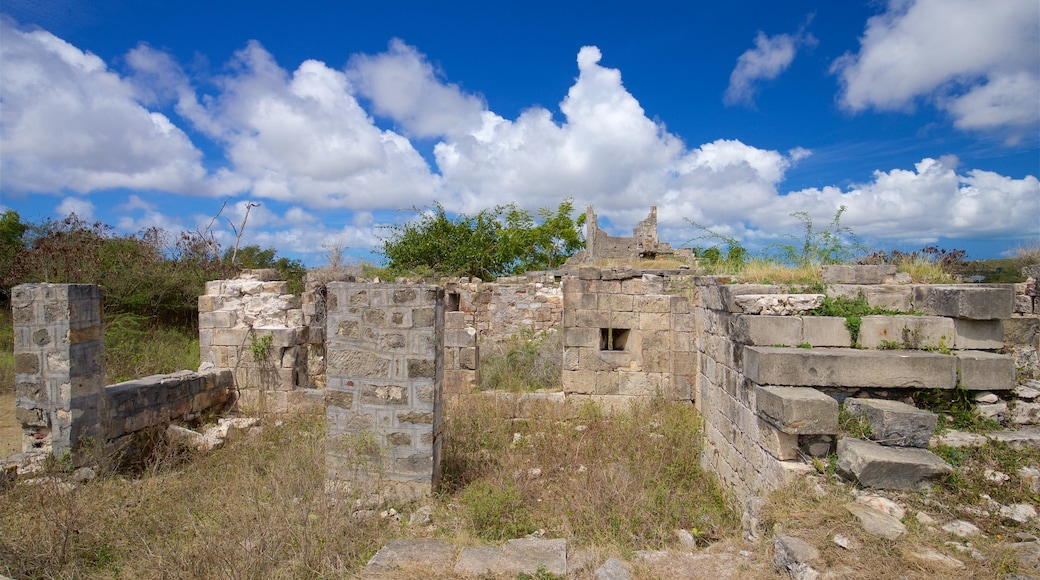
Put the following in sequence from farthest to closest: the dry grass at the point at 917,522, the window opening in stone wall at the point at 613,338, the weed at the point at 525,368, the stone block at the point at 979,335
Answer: the weed at the point at 525,368 < the window opening in stone wall at the point at 613,338 < the stone block at the point at 979,335 < the dry grass at the point at 917,522

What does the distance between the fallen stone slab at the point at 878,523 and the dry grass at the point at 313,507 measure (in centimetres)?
122

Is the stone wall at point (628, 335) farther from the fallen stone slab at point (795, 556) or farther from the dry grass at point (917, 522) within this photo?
the fallen stone slab at point (795, 556)

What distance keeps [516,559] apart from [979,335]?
12.7 feet

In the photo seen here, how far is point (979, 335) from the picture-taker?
4.10 meters

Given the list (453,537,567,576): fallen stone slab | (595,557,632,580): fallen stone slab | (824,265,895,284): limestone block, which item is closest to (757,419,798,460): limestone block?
(595,557,632,580): fallen stone slab

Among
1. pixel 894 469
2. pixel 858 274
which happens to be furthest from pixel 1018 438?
pixel 858 274

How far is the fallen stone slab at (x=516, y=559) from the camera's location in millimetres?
3148

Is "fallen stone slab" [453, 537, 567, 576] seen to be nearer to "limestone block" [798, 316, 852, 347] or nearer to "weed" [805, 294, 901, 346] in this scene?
"limestone block" [798, 316, 852, 347]

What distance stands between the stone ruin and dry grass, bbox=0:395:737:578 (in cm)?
45

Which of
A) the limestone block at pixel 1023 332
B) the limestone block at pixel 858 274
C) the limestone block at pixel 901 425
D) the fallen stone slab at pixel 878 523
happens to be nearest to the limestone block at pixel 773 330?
the limestone block at pixel 901 425

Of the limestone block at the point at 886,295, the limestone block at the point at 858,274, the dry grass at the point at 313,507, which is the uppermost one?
the limestone block at the point at 858,274

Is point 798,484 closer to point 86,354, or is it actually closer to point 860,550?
point 860,550

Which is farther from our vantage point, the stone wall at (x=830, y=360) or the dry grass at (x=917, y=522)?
the stone wall at (x=830, y=360)

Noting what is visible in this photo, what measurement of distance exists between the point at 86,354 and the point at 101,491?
4.96ft
